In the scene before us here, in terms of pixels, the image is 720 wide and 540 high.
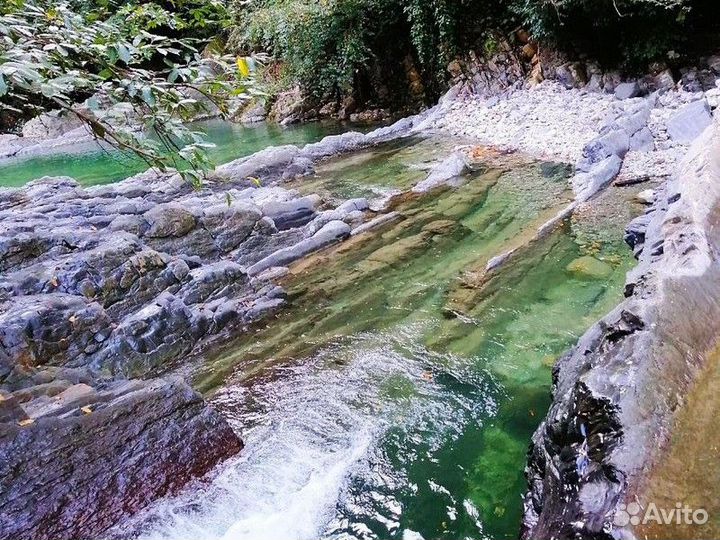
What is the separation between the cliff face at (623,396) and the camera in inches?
84.0

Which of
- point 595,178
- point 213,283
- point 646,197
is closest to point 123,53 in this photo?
point 213,283

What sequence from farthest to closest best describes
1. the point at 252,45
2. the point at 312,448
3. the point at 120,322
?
the point at 252,45 < the point at 120,322 < the point at 312,448

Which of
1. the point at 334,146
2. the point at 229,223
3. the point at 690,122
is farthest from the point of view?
the point at 334,146

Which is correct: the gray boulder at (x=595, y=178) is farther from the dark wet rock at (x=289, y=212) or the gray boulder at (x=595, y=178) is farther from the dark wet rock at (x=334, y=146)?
the dark wet rock at (x=334, y=146)

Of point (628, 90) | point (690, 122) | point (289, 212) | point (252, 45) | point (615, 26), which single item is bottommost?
point (289, 212)

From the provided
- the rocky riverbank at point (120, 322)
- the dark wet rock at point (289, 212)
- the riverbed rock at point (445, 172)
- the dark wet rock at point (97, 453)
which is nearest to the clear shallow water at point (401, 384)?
the dark wet rock at point (97, 453)

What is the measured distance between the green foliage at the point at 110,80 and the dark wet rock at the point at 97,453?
85.2 inches

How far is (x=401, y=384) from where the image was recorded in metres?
4.16

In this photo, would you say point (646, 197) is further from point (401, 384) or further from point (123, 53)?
point (123, 53)

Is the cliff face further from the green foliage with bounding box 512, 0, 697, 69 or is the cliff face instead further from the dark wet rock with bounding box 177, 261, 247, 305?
the green foliage with bounding box 512, 0, 697, 69

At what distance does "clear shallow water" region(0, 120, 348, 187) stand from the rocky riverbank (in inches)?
176

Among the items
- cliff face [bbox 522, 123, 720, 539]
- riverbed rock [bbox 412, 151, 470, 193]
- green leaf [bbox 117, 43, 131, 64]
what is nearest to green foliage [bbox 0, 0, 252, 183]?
green leaf [bbox 117, 43, 131, 64]

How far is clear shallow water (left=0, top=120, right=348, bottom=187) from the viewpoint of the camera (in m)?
14.8

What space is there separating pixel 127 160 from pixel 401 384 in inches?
556
